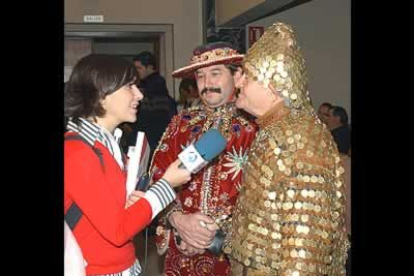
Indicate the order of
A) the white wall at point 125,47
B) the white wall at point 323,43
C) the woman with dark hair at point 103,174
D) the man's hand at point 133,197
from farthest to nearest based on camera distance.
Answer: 1. the white wall at point 125,47
2. the white wall at point 323,43
3. the man's hand at point 133,197
4. the woman with dark hair at point 103,174

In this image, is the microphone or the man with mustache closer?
the microphone

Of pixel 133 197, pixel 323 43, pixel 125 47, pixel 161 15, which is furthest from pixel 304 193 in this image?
pixel 125 47

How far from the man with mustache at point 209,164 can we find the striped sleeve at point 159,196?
0.78 metres

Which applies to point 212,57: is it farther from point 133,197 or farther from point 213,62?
point 133,197

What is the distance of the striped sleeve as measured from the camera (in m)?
1.46

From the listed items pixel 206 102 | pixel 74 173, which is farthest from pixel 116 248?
pixel 206 102

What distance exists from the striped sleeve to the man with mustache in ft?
2.56

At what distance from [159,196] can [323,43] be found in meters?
4.20

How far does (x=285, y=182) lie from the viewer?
146 cm

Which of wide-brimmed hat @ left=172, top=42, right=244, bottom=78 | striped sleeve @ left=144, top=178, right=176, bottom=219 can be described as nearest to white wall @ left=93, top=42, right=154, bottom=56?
wide-brimmed hat @ left=172, top=42, right=244, bottom=78

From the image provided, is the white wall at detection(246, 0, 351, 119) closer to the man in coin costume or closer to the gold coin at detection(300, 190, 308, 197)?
the man in coin costume

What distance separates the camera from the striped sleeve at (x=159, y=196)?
1456 millimetres

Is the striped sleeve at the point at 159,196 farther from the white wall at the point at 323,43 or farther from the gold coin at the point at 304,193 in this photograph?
the white wall at the point at 323,43

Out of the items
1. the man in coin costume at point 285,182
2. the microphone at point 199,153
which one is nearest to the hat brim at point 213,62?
the man in coin costume at point 285,182
